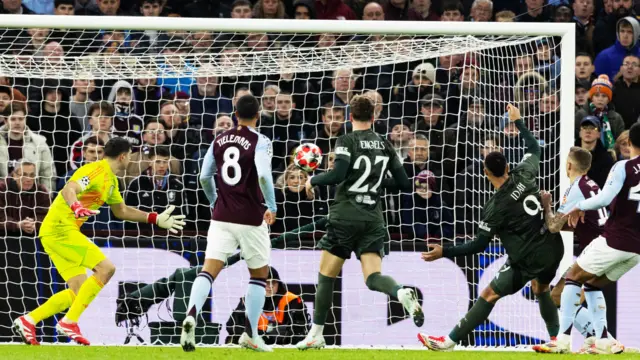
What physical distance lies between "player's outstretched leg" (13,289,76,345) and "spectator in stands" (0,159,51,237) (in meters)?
1.76

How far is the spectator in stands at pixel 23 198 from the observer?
38.9ft

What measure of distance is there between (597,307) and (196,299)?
11.3 feet

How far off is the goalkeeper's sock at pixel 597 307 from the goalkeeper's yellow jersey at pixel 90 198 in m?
4.19

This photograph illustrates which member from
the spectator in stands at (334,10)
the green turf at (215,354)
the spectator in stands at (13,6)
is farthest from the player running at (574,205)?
the spectator in stands at (13,6)

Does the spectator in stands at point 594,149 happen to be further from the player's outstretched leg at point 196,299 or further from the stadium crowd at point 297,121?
the player's outstretched leg at point 196,299

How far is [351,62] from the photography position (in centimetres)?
1231

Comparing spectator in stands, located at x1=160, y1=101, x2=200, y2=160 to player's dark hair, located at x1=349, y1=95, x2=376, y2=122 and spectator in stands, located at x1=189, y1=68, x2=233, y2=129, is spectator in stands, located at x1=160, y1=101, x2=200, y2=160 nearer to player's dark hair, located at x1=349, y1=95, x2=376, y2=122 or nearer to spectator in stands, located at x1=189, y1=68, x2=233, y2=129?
spectator in stands, located at x1=189, y1=68, x2=233, y2=129

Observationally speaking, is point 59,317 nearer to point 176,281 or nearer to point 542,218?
point 176,281

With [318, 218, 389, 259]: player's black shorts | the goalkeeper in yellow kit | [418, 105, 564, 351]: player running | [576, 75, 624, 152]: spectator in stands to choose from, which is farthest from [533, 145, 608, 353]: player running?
the goalkeeper in yellow kit

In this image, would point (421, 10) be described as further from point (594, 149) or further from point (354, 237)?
point (354, 237)

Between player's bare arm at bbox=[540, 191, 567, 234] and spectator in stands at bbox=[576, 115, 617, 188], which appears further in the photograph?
spectator in stands at bbox=[576, 115, 617, 188]

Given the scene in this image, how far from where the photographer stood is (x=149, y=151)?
12398mm

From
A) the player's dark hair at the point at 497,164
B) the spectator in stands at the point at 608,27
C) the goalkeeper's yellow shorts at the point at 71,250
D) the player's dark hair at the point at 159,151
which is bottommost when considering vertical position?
the goalkeeper's yellow shorts at the point at 71,250

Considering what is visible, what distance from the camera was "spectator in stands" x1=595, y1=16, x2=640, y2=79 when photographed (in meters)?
14.4
